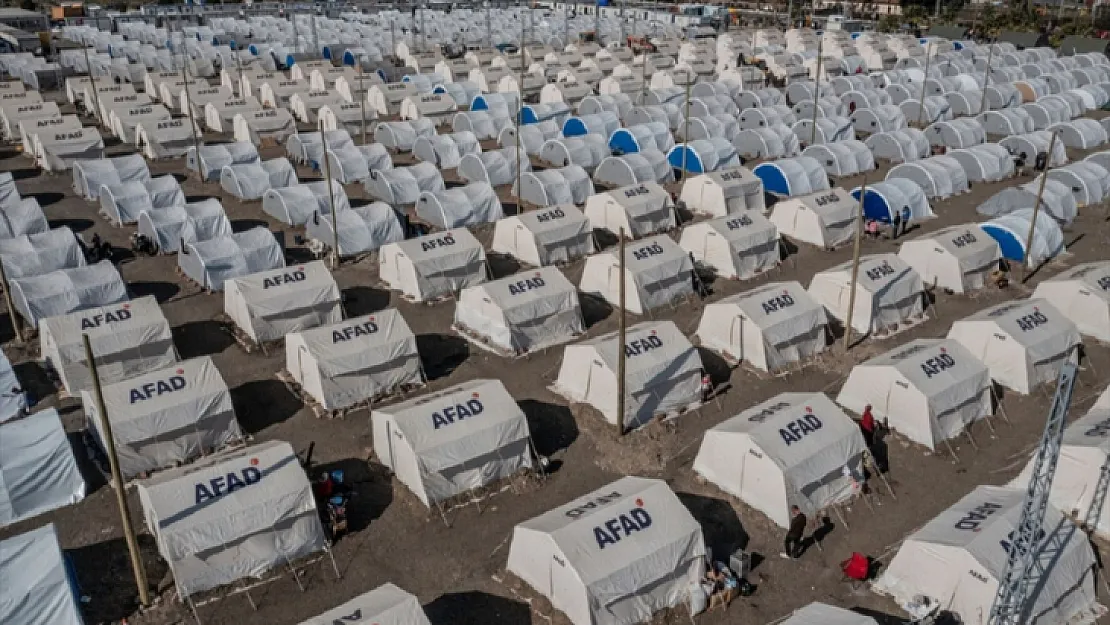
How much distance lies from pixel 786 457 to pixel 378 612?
10.9m

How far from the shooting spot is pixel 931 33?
9750 centimetres

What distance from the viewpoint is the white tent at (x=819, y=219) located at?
40.2 meters

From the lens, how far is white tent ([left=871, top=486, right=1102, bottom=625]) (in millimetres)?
18953

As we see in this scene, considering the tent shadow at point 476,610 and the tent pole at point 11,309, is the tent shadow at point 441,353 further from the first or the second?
the tent pole at point 11,309

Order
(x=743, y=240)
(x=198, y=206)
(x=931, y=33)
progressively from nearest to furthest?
(x=743, y=240)
(x=198, y=206)
(x=931, y=33)

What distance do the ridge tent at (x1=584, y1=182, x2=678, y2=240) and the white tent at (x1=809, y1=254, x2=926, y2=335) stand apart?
32.9ft

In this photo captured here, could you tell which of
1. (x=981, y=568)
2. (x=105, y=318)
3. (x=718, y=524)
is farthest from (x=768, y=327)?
(x=105, y=318)

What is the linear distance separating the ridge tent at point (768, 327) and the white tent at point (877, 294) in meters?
1.78

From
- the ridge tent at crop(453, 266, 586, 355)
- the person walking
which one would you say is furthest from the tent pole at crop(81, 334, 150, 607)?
the person walking

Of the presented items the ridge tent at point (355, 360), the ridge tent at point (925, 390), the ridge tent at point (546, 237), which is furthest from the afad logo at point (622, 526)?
the ridge tent at point (546, 237)

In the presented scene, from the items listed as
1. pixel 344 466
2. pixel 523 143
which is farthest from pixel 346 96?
pixel 344 466

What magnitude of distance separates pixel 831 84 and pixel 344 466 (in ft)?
187

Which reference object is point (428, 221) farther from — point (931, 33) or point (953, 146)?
point (931, 33)

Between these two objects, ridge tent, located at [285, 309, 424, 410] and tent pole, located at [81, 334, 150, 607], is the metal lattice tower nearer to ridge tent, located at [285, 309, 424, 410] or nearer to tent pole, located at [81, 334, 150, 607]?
ridge tent, located at [285, 309, 424, 410]
